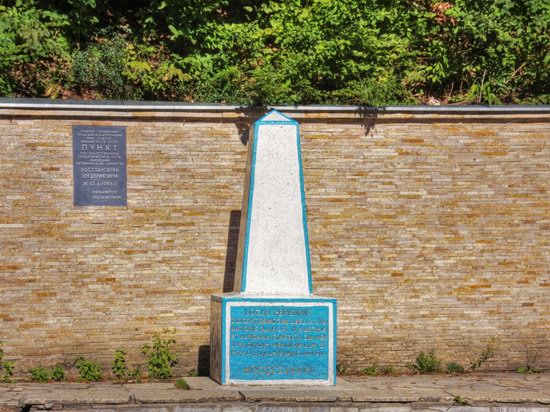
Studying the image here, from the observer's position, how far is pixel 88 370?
34.2 ft

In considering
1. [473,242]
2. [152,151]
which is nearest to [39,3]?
[152,151]

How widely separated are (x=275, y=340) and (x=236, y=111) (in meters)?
2.78

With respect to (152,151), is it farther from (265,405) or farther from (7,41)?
(265,405)

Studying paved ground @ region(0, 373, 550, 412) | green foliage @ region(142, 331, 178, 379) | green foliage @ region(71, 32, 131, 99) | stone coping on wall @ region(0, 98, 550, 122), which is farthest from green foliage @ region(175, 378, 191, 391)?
green foliage @ region(71, 32, 131, 99)

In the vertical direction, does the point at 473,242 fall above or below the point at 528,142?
below

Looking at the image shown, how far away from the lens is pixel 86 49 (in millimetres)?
12281

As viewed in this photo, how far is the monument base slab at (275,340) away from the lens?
9547 mm

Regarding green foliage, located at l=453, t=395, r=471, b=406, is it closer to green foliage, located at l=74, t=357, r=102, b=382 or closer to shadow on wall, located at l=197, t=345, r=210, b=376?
shadow on wall, located at l=197, t=345, r=210, b=376

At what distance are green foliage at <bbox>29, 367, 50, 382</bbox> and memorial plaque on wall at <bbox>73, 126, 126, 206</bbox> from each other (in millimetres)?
1858

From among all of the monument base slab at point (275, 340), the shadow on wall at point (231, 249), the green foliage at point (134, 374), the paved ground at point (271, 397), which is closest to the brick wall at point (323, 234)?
the shadow on wall at point (231, 249)

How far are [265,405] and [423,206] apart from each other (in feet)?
11.5

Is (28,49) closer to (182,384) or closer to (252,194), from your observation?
(252,194)

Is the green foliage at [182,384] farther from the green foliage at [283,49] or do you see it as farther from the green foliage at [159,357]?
the green foliage at [283,49]

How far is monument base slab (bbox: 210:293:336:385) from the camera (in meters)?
9.55
